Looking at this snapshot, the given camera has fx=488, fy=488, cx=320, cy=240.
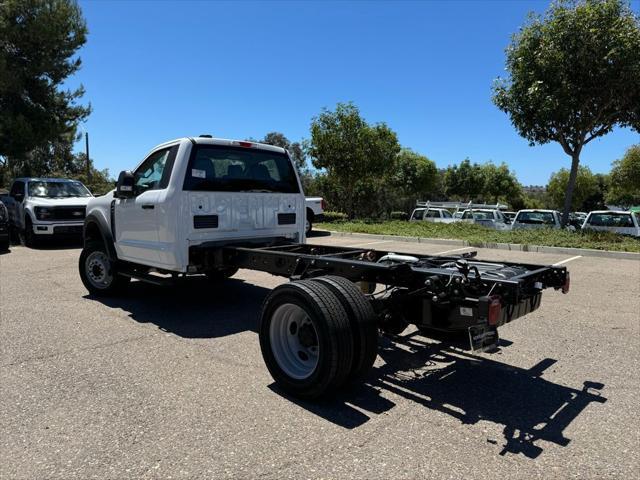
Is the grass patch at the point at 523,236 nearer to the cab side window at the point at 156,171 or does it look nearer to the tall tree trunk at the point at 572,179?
the tall tree trunk at the point at 572,179

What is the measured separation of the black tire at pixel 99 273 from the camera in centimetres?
712

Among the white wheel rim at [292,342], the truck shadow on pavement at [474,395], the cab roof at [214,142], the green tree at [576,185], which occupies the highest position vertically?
the green tree at [576,185]

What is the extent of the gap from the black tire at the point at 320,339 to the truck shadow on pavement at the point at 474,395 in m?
0.15

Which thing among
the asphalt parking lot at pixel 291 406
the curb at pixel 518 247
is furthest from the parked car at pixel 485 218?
the asphalt parking lot at pixel 291 406

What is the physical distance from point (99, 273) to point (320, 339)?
16.5 feet

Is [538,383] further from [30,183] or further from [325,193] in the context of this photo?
[325,193]

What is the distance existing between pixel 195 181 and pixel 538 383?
419 centimetres

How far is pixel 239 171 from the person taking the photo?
247 inches

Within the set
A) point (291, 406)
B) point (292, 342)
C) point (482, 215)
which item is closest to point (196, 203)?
point (292, 342)

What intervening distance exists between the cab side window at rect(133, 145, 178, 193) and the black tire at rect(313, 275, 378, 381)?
10.1 feet

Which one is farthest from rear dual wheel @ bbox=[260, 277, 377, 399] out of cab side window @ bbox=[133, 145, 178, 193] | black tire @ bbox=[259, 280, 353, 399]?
cab side window @ bbox=[133, 145, 178, 193]

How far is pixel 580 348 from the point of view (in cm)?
518

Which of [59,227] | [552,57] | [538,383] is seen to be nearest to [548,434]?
[538,383]

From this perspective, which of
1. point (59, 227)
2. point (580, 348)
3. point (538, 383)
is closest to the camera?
point (538, 383)
